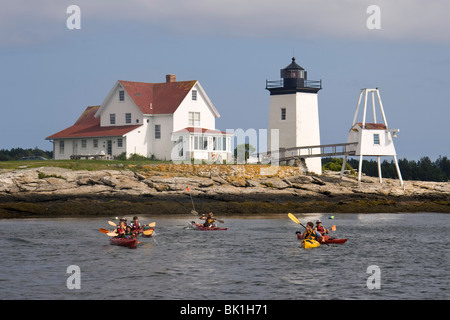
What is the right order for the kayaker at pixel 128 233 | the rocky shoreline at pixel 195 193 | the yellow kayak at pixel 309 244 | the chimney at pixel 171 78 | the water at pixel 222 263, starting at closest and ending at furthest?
the water at pixel 222 263 < the yellow kayak at pixel 309 244 < the kayaker at pixel 128 233 < the rocky shoreline at pixel 195 193 < the chimney at pixel 171 78

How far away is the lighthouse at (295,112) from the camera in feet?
233

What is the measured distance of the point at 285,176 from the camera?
64875 millimetres

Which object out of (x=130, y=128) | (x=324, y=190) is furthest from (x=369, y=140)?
(x=130, y=128)

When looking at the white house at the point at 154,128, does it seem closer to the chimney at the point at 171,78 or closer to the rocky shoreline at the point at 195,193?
the chimney at the point at 171,78

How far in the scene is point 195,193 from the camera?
57938 mm

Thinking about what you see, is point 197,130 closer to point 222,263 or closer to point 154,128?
point 154,128

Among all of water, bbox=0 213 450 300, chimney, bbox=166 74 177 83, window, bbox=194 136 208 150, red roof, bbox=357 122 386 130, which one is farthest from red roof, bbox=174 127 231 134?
water, bbox=0 213 450 300

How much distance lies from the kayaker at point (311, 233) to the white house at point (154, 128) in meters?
31.8

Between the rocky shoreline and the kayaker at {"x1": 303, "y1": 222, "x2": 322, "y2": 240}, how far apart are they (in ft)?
57.6

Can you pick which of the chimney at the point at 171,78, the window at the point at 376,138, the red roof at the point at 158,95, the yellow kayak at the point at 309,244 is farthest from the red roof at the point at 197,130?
the yellow kayak at the point at 309,244

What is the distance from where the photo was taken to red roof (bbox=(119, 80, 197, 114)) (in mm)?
71688

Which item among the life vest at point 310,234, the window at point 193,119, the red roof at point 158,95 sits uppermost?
the red roof at point 158,95
